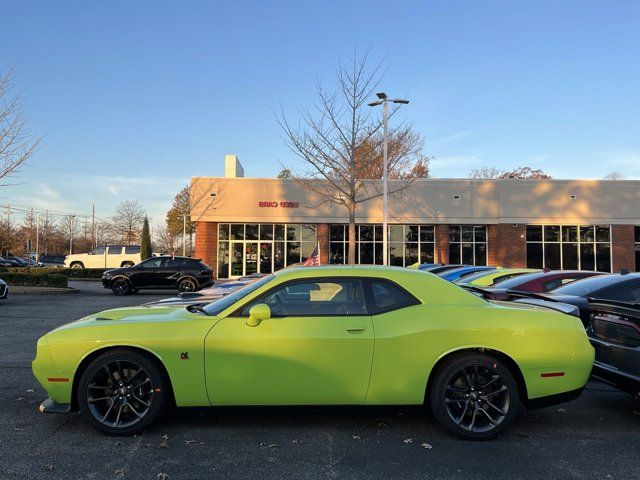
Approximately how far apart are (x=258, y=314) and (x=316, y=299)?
58 cm

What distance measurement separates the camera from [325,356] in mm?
4020

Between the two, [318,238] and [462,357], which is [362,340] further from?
[318,238]

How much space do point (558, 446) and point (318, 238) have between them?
2467 cm

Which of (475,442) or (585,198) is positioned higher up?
(585,198)

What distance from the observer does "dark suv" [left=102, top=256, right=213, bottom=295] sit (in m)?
18.2

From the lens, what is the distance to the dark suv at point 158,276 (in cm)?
1822

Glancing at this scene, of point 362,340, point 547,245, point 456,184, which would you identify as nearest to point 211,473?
point 362,340

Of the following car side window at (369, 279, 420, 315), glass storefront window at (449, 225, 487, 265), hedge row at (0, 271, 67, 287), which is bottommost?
hedge row at (0, 271, 67, 287)

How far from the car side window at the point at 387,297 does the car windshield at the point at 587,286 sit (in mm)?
2994

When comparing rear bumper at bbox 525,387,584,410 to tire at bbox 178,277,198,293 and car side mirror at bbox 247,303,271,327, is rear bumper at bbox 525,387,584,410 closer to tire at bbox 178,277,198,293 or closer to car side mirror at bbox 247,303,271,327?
car side mirror at bbox 247,303,271,327

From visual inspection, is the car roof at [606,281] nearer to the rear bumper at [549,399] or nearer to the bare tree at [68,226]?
the rear bumper at [549,399]

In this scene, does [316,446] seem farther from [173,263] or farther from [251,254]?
[251,254]

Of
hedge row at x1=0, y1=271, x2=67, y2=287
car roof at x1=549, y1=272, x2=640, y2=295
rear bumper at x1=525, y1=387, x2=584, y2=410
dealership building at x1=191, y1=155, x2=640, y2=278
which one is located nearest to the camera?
rear bumper at x1=525, y1=387, x2=584, y2=410

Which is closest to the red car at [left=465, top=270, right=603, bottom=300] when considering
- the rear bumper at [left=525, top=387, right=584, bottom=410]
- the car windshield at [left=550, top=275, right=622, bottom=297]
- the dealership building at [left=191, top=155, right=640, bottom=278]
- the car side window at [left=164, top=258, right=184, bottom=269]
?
the car windshield at [left=550, top=275, right=622, bottom=297]
